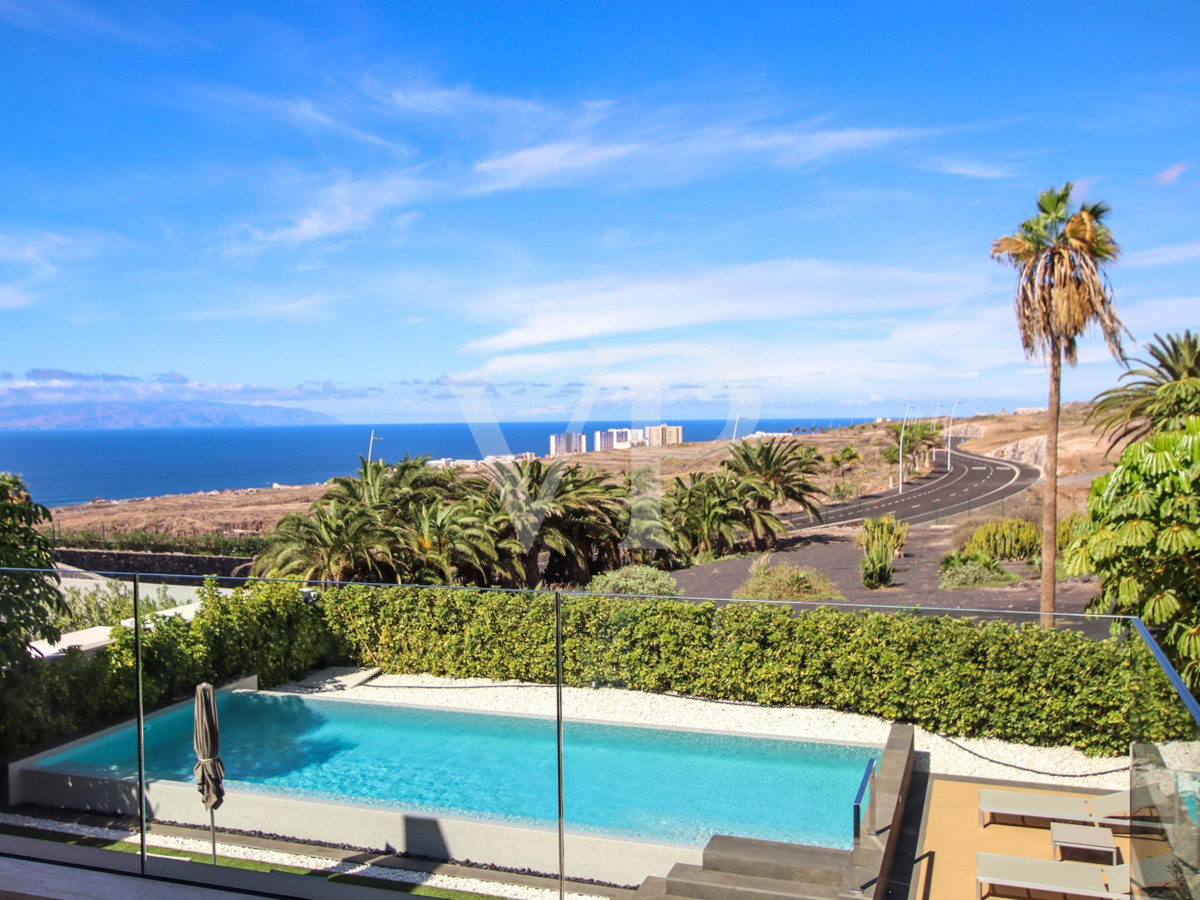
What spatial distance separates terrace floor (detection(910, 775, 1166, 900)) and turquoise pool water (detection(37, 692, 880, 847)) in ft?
0.84

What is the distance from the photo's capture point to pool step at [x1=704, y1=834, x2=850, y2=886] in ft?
8.61

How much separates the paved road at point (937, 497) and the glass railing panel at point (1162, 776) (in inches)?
997

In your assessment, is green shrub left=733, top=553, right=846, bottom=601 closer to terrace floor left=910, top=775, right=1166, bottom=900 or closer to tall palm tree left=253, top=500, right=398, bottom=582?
tall palm tree left=253, top=500, right=398, bottom=582

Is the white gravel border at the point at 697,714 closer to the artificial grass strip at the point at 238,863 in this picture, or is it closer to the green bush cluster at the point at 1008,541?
the artificial grass strip at the point at 238,863

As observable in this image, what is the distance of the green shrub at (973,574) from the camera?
17281 mm

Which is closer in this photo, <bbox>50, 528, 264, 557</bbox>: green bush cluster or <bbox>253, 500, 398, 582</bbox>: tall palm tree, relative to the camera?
<bbox>253, 500, 398, 582</bbox>: tall palm tree

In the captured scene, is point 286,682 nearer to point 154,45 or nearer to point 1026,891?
point 1026,891

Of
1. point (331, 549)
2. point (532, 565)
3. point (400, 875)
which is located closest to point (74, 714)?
point (400, 875)

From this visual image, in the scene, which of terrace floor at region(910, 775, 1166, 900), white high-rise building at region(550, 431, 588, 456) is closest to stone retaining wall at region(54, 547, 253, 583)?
white high-rise building at region(550, 431, 588, 456)

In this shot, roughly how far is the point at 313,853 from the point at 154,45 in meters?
25.6

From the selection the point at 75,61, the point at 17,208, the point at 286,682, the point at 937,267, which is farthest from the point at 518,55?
the point at 17,208

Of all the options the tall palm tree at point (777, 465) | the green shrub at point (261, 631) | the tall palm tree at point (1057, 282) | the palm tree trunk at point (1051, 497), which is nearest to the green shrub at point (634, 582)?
the palm tree trunk at point (1051, 497)

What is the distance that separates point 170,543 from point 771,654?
23546mm

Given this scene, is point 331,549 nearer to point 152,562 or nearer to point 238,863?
point 238,863
